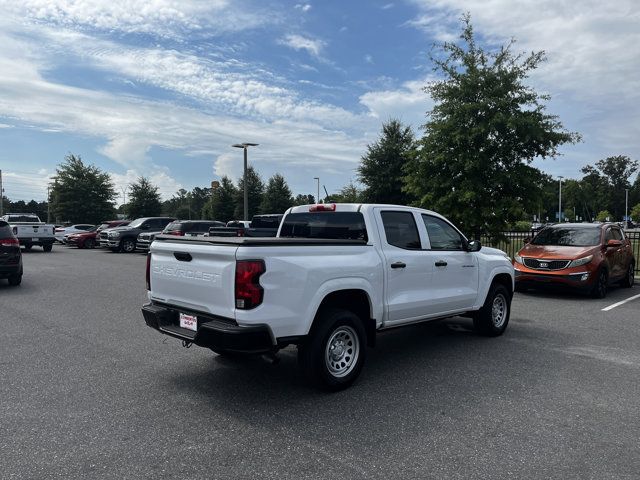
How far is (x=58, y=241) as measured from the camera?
33.1m

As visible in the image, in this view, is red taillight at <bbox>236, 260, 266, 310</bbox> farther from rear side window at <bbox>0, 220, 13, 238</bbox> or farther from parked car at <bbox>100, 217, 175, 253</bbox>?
parked car at <bbox>100, 217, 175, 253</bbox>

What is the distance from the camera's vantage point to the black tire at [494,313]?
6.99 metres

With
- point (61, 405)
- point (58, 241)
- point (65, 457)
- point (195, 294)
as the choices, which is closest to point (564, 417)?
point (195, 294)

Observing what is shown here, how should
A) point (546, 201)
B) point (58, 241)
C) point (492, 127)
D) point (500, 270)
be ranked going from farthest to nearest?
1. point (58, 241)
2. point (546, 201)
3. point (492, 127)
4. point (500, 270)

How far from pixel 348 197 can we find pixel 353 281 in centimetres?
3601

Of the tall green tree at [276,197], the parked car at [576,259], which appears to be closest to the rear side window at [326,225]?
the parked car at [576,259]

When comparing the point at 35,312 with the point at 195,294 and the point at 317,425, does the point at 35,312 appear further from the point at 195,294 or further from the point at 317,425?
the point at 317,425

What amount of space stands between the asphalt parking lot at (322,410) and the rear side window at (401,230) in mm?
1401

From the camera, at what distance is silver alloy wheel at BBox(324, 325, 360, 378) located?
4.78 meters

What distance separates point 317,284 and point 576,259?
821 cm

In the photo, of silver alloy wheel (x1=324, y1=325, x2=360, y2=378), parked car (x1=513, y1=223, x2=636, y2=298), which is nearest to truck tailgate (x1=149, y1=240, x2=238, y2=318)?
silver alloy wheel (x1=324, y1=325, x2=360, y2=378)

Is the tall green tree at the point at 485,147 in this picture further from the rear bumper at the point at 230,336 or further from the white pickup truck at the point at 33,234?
the white pickup truck at the point at 33,234

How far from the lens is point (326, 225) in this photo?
5746mm

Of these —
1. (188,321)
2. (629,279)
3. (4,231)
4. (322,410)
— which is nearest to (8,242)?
(4,231)
